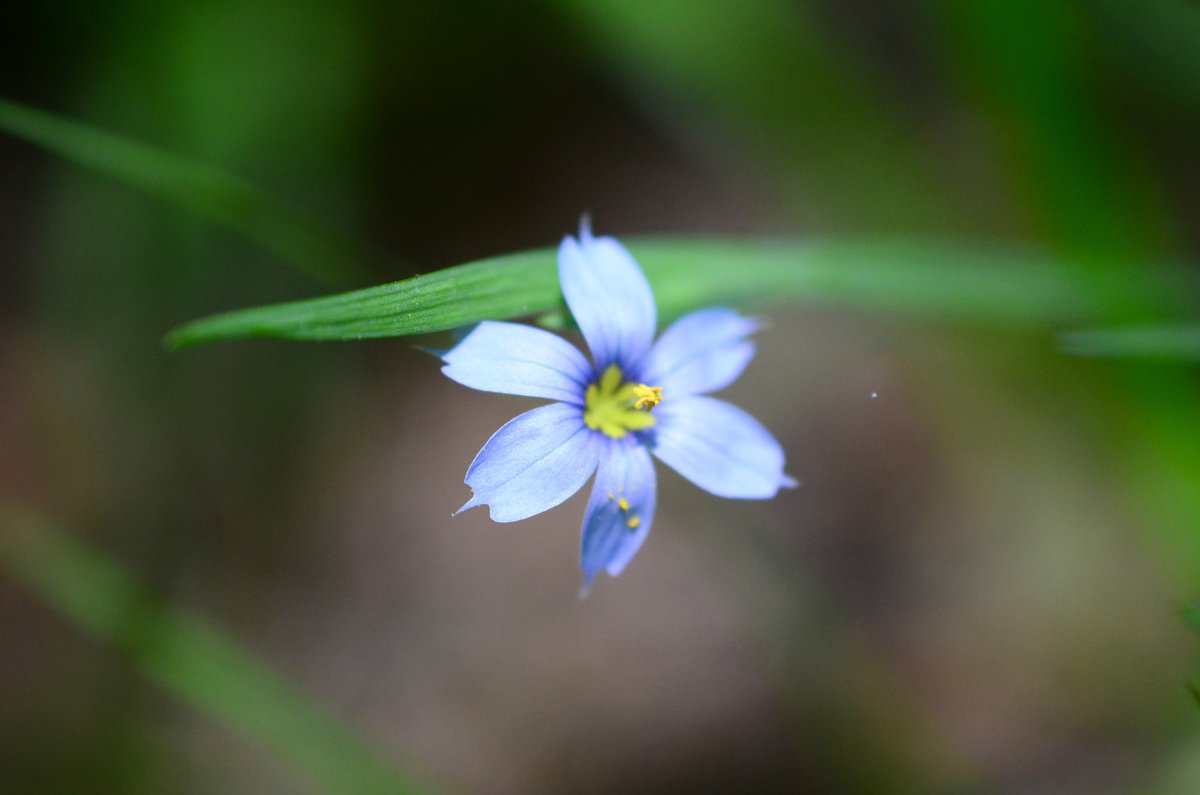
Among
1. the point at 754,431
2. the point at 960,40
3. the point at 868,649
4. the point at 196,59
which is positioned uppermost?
the point at 960,40

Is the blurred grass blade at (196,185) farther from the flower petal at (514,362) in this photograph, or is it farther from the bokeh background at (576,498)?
the flower petal at (514,362)

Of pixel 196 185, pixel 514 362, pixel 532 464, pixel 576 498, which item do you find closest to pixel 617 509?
pixel 532 464

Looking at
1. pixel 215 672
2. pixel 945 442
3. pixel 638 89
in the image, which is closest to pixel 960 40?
pixel 638 89

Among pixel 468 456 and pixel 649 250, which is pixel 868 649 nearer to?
pixel 468 456

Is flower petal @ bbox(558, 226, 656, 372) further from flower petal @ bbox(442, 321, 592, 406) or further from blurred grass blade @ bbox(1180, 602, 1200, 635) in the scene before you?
blurred grass blade @ bbox(1180, 602, 1200, 635)

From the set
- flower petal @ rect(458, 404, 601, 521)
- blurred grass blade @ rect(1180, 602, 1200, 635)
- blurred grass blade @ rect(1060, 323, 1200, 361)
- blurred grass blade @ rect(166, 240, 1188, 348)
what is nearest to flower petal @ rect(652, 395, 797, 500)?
flower petal @ rect(458, 404, 601, 521)

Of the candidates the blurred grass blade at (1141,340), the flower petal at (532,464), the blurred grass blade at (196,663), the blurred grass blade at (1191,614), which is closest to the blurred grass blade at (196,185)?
the blurred grass blade at (196,663)
